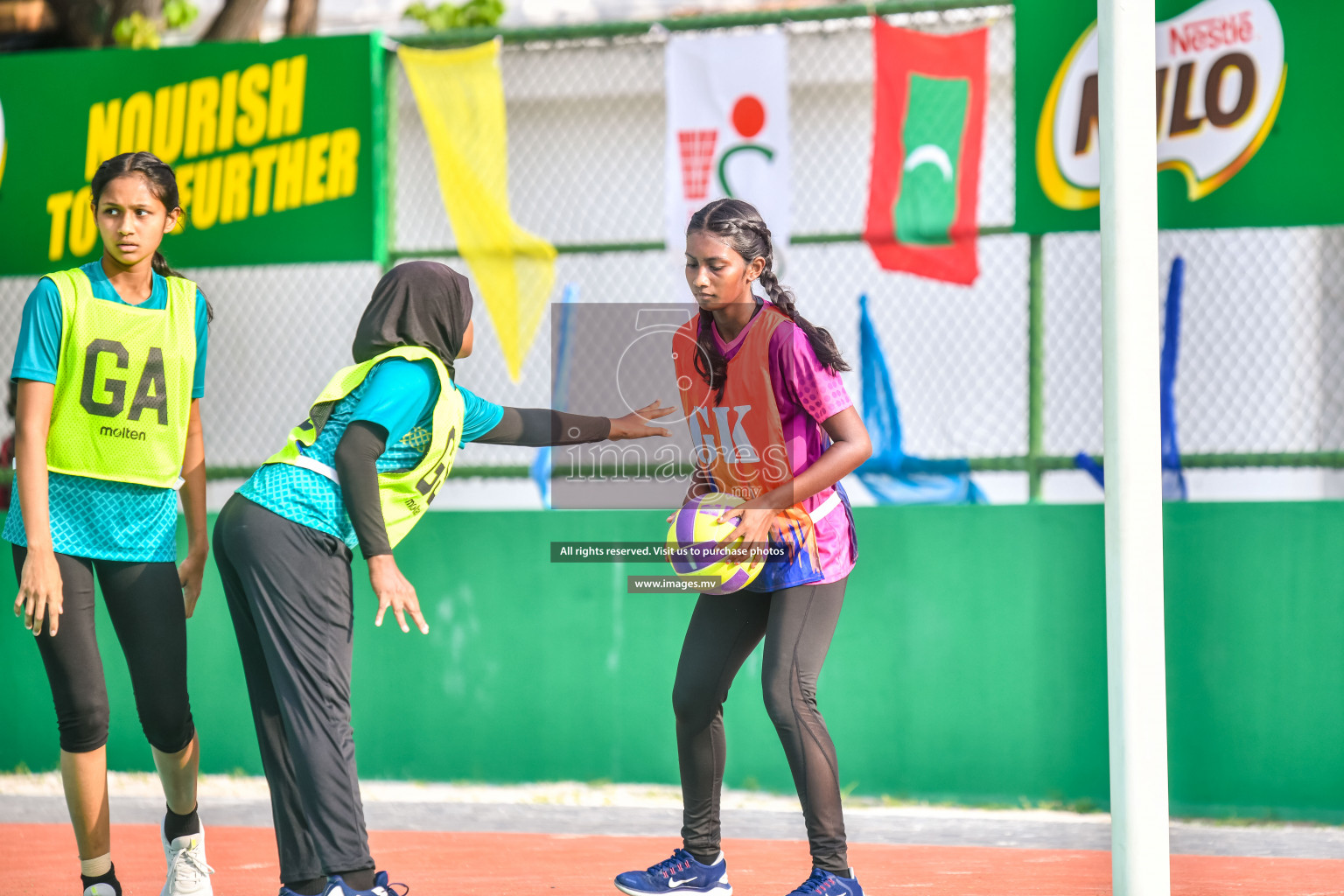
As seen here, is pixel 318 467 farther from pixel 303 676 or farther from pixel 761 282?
pixel 761 282

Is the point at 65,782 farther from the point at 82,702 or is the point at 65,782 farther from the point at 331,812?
the point at 331,812

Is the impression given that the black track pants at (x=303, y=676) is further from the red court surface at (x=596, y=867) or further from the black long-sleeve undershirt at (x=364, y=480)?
the red court surface at (x=596, y=867)

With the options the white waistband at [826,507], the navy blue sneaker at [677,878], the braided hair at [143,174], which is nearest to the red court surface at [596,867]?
the navy blue sneaker at [677,878]

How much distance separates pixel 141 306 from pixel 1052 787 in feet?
13.5

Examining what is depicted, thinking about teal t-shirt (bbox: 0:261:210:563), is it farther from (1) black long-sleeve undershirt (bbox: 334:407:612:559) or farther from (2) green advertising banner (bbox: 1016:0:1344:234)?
(2) green advertising banner (bbox: 1016:0:1344:234)

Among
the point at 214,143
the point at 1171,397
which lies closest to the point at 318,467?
the point at 214,143

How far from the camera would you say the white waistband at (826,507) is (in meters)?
3.92

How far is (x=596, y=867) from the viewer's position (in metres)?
4.93

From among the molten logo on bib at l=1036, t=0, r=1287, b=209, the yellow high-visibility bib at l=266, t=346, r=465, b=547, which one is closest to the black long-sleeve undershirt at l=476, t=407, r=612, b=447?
the yellow high-visibility bib at l=266, t=346, r=465, b=547

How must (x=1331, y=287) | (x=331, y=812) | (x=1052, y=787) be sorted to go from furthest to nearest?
1. (x=1331, y=287)
2. (x=1052, y=787)
3. (x=331, y=812)

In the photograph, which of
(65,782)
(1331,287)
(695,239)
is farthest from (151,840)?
(1331,287)

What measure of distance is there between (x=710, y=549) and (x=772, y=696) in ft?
1.43

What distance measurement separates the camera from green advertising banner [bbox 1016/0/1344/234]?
577 cm

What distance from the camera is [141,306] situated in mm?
4051
